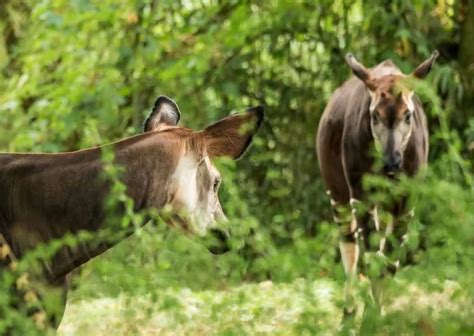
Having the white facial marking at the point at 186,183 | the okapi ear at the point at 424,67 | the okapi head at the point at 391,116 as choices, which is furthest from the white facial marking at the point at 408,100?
the white facial marking at the point at 186,183

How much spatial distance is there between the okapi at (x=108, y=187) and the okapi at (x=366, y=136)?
2635 mm

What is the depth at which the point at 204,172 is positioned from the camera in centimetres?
420

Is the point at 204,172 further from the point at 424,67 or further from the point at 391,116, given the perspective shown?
the point at 424,67

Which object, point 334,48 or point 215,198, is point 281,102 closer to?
point 334,48

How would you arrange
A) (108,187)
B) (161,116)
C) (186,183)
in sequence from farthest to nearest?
(161,116) < (108,187) < (186,183)

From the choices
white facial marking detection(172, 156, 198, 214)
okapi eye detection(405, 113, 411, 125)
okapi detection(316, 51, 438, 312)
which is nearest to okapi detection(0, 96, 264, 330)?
white facial marking detection(172, 156, 198, 214)

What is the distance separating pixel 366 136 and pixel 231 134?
3.28 m

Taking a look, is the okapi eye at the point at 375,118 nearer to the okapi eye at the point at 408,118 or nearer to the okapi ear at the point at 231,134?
the okapi eye at the point at 408,118

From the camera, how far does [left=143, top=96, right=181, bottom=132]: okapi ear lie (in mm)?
4598

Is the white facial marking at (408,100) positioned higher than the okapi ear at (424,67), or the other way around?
the okapi ear at (424,67)

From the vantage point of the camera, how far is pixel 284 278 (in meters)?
3.09

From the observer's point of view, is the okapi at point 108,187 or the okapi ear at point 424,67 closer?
the okapi at point 108,187

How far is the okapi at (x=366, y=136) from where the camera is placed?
712cm

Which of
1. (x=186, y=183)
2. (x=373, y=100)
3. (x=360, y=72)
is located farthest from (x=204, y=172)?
(x=360, y=72)
